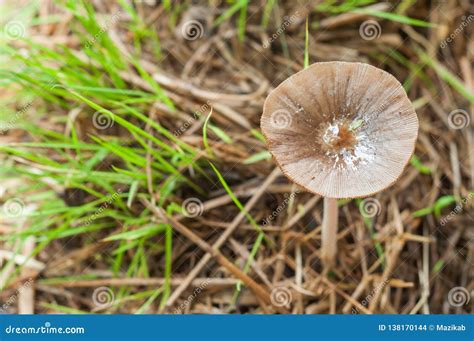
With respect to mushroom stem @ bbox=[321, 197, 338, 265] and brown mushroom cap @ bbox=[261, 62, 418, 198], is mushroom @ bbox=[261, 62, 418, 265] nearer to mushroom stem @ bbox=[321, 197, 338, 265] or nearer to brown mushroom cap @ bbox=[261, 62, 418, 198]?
brown mushroom cap @ bbox=[261, 62, 418, 198]

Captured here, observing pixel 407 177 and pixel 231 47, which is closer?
pixel 407 177

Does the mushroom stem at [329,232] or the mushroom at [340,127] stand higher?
the mushroom at [340,127]

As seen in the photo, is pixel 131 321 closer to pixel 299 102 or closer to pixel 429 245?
pixel 299 102

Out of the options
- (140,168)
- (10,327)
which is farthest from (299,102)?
(10,327)

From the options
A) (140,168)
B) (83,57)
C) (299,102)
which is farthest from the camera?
(83,57)

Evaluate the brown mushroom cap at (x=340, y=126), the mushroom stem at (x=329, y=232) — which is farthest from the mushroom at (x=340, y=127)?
the mushroom stem at (x=329, y=232)

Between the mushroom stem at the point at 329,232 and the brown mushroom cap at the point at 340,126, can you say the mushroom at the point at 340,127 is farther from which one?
the mushroom stem at the point at 329,232
